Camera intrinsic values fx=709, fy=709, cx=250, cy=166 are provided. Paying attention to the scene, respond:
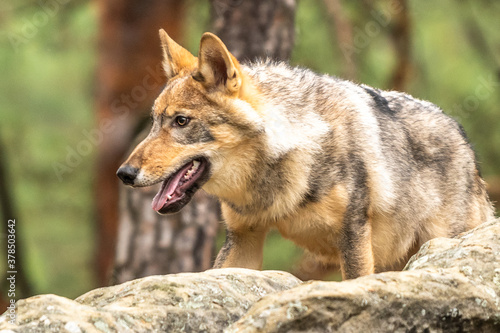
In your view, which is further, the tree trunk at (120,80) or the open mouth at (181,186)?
the tree trunk at (120,80)

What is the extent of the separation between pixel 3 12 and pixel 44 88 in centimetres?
519

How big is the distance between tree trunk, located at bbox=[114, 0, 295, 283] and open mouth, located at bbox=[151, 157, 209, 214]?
4.11 m

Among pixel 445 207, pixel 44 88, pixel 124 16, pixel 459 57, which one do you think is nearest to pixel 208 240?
pixel 445 207

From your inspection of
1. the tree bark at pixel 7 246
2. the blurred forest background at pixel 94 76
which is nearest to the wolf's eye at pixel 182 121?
the blurred forest background at pixel 94 76

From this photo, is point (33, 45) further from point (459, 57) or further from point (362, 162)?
point (362, 162)

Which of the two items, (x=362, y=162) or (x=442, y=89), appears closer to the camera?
(x=362, y=162)

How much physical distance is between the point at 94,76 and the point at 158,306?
1229cm

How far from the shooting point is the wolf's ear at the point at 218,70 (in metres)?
5.27

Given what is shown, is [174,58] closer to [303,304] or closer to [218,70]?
[218,70]

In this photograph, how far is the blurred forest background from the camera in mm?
13188

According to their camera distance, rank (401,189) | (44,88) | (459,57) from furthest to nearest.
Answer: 1. (44,88)
2. (459,57)
3. (401,189)

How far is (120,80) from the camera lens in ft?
44.3

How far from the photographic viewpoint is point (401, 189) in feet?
19.8

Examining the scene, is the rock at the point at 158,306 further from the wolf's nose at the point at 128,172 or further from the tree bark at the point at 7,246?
the tree bark at the point at 7,246
